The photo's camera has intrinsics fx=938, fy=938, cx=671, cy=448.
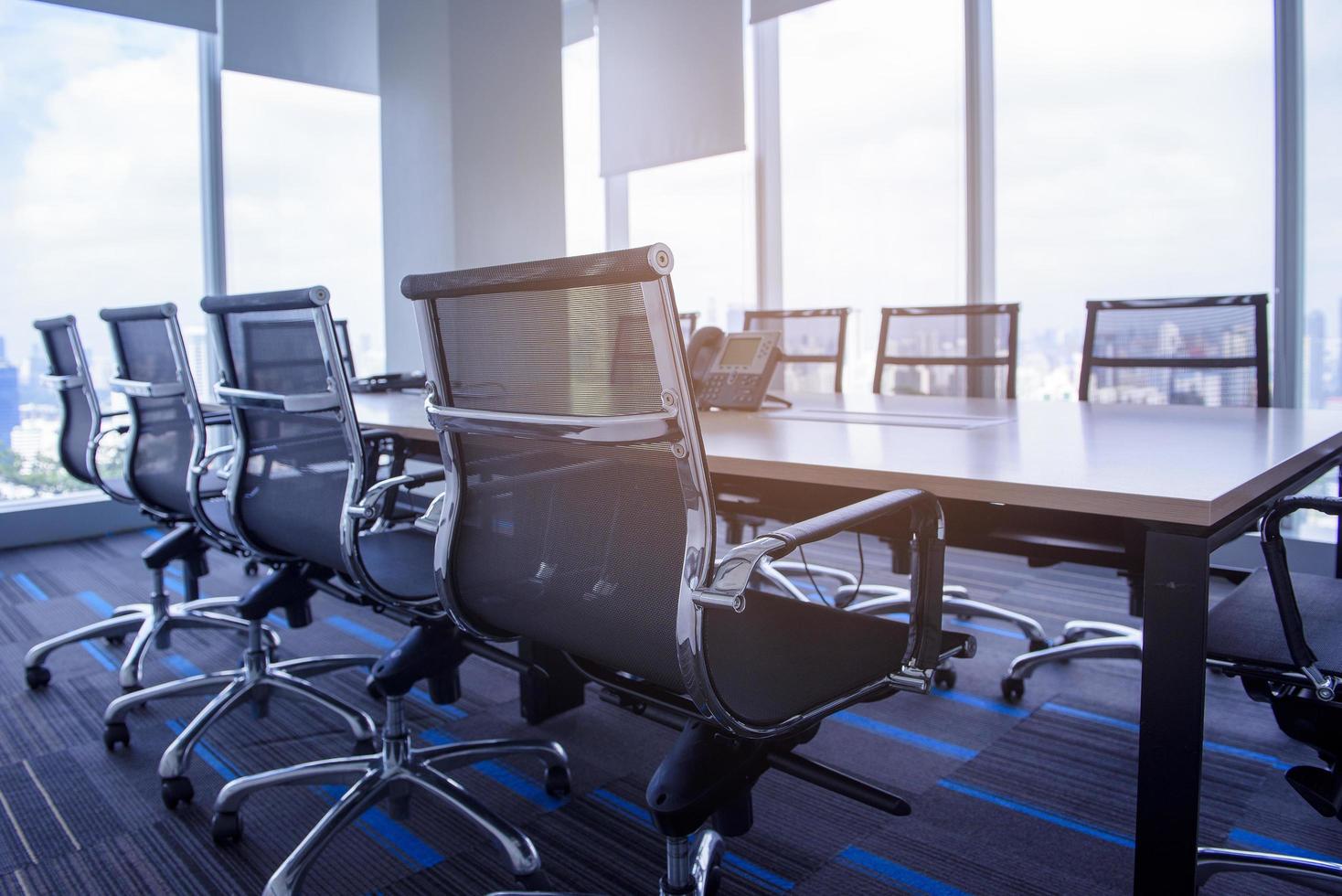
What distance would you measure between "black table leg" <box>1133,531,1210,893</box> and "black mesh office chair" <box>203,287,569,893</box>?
1.06 m

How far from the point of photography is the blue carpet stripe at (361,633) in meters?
3.22

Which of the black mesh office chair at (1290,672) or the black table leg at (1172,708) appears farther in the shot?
the black mesh office chair at (1290,672)

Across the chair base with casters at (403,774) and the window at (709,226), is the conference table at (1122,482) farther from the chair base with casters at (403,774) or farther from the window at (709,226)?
the window at (709,226)

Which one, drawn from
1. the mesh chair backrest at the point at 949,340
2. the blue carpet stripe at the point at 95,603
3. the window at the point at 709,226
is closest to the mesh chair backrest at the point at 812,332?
the mesh chair backrest at the point at 949,340

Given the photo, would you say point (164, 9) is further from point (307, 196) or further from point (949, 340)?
point (949, 340)

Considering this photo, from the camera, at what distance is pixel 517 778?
2.23 meters

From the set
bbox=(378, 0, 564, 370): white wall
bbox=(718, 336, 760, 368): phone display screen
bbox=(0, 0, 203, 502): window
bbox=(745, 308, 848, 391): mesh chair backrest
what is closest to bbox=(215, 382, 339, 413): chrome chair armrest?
bbox=(718, 336, 760, 368): phone display screen

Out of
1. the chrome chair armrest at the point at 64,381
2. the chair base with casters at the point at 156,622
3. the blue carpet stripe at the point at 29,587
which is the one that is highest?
the chrome chair armrest at the point at 64,381

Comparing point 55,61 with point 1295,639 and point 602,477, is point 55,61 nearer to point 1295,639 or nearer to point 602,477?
point 602,477

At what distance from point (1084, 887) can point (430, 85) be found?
472 centimetres

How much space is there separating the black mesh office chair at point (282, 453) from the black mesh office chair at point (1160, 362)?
187cm

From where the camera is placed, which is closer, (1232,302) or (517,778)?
(517,778)

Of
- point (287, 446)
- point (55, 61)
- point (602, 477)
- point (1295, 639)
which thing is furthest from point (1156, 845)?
point (55, 61)

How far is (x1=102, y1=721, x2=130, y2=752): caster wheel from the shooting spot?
93.9 inches
